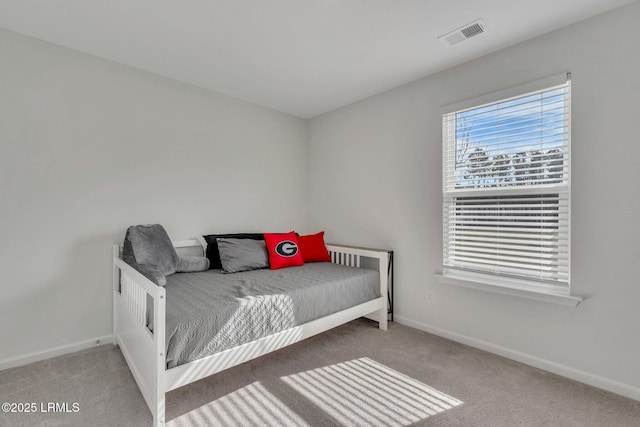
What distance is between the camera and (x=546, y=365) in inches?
81.7

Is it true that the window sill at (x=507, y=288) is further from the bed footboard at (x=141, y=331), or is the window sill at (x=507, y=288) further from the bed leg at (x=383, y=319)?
the bed footboard at (x=141, y=331)

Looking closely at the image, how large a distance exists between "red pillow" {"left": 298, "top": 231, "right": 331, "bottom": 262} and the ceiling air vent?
2144 mm

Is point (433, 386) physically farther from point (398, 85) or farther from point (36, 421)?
point (398, 85)

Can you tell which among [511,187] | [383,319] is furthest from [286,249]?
[511,187]

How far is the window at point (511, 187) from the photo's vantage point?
2.04m

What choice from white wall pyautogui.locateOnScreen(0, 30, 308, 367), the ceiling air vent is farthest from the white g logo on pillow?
the ceiling air vent

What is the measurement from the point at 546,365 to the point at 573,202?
114 cm

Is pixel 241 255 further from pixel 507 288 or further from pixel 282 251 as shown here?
pixel 507 288

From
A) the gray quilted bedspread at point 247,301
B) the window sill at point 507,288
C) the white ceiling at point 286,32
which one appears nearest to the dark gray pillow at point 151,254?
the gray quilted bedspread at point 247,301

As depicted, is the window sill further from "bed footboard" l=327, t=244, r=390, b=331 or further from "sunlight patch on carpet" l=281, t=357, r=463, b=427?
"sunlight patch on carpet" l=281, t=357, r=463, b=427

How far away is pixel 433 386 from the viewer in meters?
1.90

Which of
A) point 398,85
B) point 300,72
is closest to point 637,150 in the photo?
point 398,85

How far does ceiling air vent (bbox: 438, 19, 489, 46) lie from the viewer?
1.99 metres

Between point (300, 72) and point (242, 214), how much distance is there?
5.24 feet
